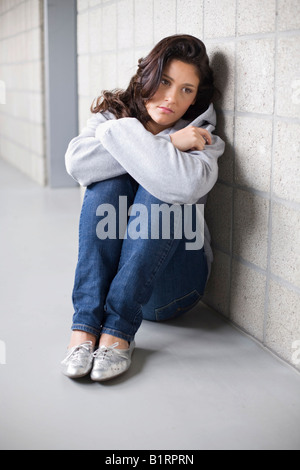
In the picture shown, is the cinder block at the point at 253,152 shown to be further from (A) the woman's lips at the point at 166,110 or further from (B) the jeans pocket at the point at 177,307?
(B) the jeans pocket at the point at 177,307

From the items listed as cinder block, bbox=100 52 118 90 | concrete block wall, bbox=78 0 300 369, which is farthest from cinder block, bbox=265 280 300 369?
cinder block, bbox=100 52 118 90

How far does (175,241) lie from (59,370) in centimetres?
45

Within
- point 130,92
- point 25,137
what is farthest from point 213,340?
point 25,137

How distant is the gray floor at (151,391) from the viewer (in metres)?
1.20

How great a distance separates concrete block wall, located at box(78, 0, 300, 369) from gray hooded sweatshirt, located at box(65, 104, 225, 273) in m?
0.13

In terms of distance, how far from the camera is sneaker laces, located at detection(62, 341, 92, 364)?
144cm

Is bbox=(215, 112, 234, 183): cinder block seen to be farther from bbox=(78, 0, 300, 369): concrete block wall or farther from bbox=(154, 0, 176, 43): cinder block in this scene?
bbox=(154, 0, 176, 43): cinder block

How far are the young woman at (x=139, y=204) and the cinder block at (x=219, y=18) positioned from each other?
9 cm

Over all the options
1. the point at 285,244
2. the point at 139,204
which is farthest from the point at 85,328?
the point at 285,244

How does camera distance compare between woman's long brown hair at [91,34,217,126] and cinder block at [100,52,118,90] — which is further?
cinder block at [100,52,118,90]

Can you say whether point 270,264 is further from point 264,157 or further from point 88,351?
point 88,351

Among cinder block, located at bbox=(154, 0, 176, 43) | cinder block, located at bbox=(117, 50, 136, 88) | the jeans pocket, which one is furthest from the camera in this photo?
cinder block, located at bbox=(117, 50, 136, 88)

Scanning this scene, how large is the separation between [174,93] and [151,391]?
82cm

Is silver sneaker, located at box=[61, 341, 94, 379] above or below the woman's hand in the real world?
below
